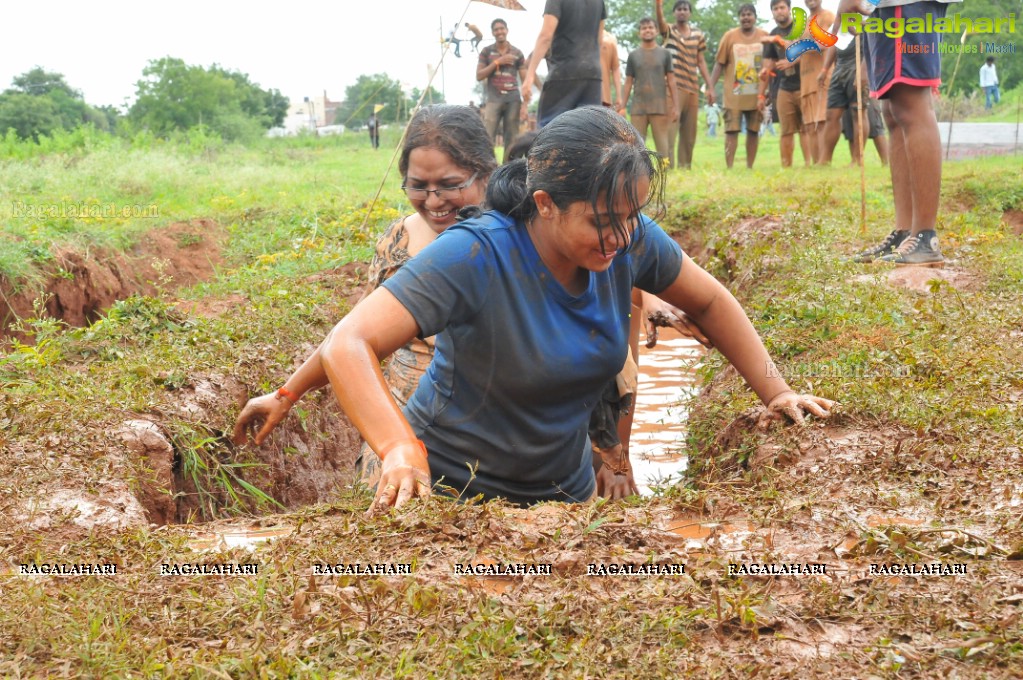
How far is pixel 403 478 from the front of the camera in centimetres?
240

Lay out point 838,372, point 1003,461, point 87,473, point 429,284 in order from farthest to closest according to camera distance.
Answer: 1. point 838,372
2. point 87,473
3. point 1003,461
4. point 429,284

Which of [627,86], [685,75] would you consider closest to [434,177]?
[627,86]

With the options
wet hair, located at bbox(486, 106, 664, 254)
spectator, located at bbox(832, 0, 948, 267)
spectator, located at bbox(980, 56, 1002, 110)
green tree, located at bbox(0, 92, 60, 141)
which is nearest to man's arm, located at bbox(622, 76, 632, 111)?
spectator, located at bbox(832, 0, 948, 267)

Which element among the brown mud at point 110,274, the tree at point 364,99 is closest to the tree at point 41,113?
the tree at point 364,99

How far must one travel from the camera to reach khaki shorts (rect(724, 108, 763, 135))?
Answer: 1262 cm

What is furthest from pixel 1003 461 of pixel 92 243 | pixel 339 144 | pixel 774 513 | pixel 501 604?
pixel 339 144

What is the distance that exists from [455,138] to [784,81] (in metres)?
9.01

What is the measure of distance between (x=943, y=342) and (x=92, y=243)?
20.2ft

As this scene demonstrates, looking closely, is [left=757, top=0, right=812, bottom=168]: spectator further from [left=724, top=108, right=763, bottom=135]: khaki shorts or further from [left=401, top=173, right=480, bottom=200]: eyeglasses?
[left=401, top=173, right=480, bottom=200]: eyeglasses

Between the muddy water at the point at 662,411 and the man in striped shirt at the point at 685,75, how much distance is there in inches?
218

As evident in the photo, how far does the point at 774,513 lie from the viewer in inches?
106

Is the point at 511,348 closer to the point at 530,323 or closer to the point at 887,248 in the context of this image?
the point at 530,323

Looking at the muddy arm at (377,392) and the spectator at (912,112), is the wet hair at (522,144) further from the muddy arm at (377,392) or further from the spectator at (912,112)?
the spectator at (912,112)

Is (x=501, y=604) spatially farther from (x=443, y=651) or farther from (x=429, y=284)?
(x=429, y=284)
